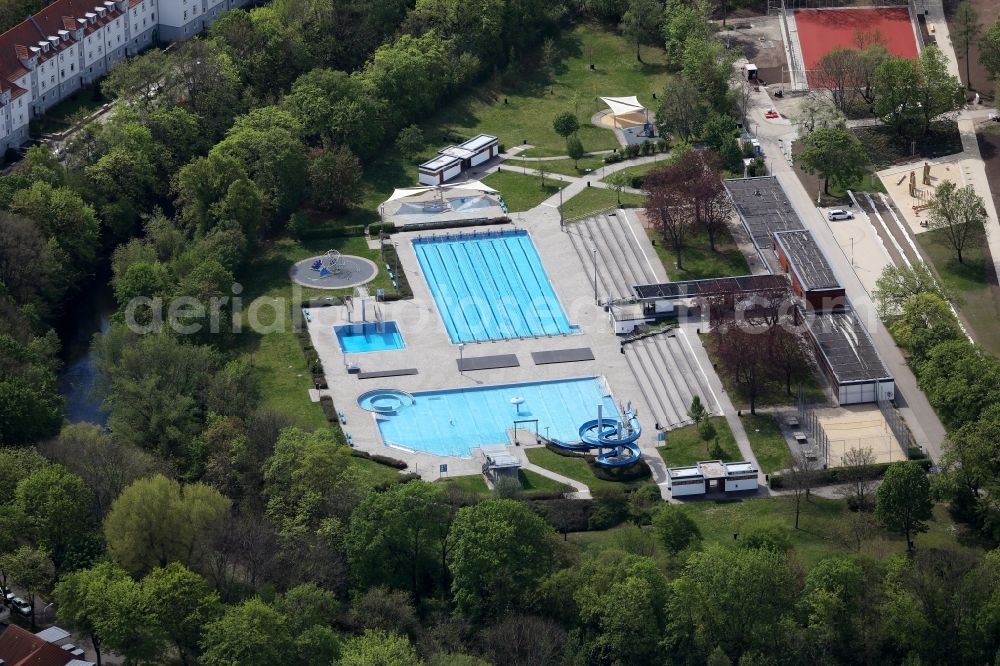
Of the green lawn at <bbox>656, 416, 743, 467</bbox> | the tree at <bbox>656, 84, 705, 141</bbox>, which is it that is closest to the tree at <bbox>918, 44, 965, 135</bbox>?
the tree at <bbox>656, 84, 705, 141</bbox>

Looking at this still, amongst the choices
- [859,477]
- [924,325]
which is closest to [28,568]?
[859,477]

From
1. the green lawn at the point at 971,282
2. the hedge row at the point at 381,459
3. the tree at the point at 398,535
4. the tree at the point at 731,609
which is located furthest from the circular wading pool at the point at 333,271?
the tree at the point at 731,609

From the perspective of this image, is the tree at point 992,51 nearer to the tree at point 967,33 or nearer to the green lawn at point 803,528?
the tree at point 967,33

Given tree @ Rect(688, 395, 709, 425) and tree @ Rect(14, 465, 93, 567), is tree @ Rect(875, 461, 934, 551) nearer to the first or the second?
tree @ Rect(688, 395, 709, 425)

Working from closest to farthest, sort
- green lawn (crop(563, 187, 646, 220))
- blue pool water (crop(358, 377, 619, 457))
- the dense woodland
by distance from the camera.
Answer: the dense woodland, blue pool water (crop(358, 377, 619, 457)), green lawn (crop(563, 187, 646, 220))

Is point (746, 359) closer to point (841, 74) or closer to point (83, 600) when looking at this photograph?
point (841, 74)
